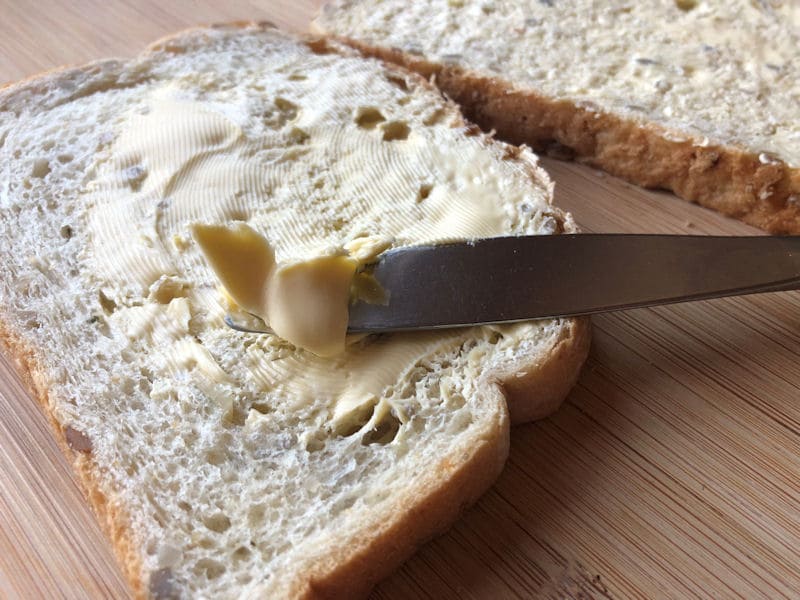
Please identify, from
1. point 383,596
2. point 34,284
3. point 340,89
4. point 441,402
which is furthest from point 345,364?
point 340,89

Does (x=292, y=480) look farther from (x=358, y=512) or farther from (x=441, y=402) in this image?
(x=441, y=402)

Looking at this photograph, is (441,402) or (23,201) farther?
(23,201)

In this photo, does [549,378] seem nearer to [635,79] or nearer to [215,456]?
[215,456]

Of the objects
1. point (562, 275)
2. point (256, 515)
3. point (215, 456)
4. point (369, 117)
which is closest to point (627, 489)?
point (562, 275)

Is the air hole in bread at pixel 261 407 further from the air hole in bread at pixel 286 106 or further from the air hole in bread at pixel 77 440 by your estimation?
the air hole in bread at pixel 286 106

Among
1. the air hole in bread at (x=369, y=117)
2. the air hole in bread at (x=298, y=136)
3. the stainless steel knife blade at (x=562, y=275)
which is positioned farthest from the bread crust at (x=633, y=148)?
the air hole in bread at (x=298, y=136)

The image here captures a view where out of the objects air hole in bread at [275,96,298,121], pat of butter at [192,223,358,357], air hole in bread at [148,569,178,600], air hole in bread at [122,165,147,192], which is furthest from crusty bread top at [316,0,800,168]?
air hole in bread at [148,569,178,600]

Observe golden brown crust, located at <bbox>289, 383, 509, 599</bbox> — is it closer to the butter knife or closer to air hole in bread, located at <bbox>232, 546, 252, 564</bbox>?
air hole in bread, located at <bbox>232, 546, 252, 564</bbox>
